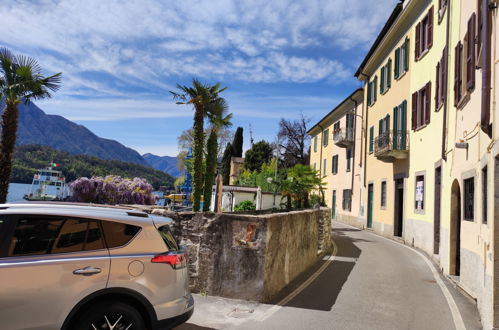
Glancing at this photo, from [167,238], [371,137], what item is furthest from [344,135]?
[167,238]

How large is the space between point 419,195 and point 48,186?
47.3 meters

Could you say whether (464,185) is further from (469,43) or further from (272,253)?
(272,253)

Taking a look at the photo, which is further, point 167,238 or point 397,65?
point 397,65

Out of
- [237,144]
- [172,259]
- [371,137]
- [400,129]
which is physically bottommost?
[172,259]

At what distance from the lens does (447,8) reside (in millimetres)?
12820

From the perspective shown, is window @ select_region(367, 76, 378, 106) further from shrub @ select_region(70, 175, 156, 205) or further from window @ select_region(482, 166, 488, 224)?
shrub @ select_region(70, 175, 156, 205)

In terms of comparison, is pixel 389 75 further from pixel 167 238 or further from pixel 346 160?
pixel 167 238

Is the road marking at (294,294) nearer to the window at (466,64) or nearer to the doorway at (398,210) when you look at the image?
the window at (466,64)

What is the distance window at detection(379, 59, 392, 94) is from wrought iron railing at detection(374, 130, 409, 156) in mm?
3424

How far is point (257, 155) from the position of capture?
6831cm

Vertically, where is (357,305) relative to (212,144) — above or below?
below

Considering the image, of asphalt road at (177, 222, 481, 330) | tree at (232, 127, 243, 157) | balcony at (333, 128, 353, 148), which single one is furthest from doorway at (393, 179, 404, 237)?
tree at (232, 127, 243, 157)

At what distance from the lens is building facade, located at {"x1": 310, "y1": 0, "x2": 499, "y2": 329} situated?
6.74 m

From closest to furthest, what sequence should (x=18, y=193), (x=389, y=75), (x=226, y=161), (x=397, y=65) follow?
(x=397, y=65), (x=389, y=75), (x=226, y=161), (x=18, y=193)
